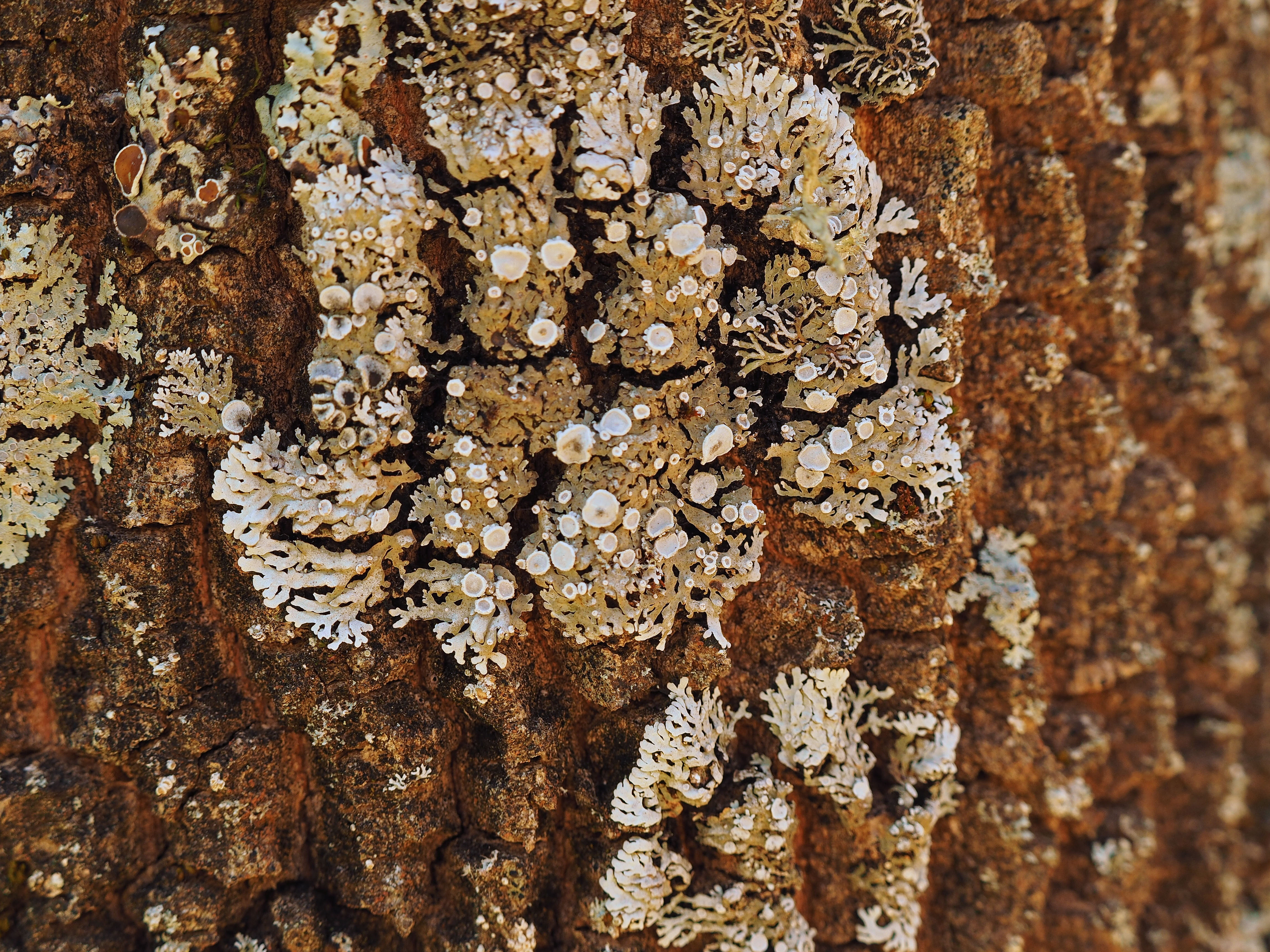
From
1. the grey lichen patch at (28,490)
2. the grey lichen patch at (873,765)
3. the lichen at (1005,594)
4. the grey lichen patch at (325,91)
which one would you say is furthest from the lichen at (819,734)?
the grey lichen patch at (28,490)

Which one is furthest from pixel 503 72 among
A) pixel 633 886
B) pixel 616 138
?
pixel 633 886

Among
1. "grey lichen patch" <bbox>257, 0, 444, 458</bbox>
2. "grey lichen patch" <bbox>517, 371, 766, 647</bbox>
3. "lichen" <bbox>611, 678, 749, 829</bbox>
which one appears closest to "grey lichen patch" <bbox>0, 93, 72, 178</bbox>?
"grey lichen patch" <bbox>257, 0, 444, 458</bbox>

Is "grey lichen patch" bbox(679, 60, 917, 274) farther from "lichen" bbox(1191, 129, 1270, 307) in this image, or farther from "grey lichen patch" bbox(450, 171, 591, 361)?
"lichen" bbox(1191, 129, 1270, 307)

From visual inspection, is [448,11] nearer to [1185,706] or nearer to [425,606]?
[425,606]

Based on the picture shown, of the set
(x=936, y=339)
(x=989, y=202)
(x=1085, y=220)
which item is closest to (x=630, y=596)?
(x=936, y=339)

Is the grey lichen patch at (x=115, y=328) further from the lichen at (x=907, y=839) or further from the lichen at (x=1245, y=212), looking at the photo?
the lichen at (x=1245, y=212)
